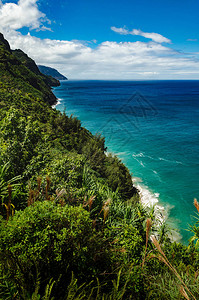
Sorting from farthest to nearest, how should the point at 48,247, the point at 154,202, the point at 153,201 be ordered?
the point at 153,201, the point at 154,202, the point at 48,247

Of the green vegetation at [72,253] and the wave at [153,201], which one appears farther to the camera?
the wave at [153,201]

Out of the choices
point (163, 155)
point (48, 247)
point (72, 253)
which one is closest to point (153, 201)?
point (163, 155)

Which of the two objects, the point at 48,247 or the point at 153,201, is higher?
the point at 48,247

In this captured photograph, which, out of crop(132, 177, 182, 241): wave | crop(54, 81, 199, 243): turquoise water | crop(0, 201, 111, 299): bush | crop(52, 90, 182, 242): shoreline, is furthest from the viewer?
crop(54, 81, 199, 243): turquoise water

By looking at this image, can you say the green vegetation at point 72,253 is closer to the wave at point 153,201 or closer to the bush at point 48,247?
the bush at point 48,247

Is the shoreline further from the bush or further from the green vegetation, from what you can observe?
the bush

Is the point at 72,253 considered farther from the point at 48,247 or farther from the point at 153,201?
the point at 153,201

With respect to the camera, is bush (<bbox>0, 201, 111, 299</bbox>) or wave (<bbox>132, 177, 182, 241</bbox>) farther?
wave (<bbox>132, 177, 182, 241</bbox>)

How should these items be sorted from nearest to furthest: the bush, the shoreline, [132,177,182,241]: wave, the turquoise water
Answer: the bush, the shoreline, [132,177,182,241]: wave, the turquoise water

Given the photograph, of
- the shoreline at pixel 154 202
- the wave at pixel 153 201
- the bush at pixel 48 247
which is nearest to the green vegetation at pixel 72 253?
the bush at pixel 48 247

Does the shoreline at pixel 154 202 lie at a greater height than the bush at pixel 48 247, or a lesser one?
lesser

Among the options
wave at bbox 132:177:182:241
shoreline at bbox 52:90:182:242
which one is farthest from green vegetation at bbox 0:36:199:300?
wave at bbox 132:177:182:241
